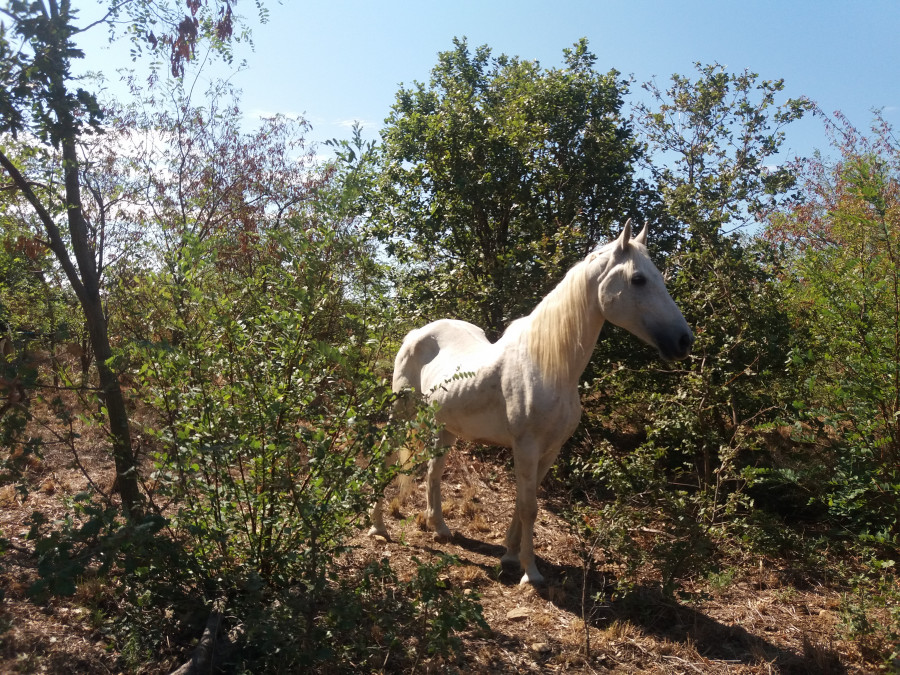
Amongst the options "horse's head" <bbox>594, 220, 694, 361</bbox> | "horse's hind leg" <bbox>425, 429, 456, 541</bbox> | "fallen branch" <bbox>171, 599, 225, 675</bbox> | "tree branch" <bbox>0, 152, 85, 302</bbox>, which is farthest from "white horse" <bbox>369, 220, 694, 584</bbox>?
"tree branch" <bbox>0, 152, 85, 302</bbox>

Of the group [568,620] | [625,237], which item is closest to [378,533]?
[568,620]

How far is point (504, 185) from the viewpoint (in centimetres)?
629

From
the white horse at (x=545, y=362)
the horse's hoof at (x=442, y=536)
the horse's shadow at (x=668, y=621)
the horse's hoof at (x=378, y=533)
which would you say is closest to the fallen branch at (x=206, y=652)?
the horse's shadow at (x=668, y=621)

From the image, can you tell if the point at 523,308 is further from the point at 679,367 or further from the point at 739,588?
the point at 739,588

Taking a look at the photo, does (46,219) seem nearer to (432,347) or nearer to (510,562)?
(432,347)

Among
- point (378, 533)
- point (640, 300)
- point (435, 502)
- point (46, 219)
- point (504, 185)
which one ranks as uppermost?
point (504, 185)

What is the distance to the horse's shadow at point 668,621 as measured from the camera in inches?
122

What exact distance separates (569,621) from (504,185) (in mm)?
4260

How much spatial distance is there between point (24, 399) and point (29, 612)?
51.5 inches

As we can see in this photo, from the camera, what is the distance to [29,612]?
303 centimetres

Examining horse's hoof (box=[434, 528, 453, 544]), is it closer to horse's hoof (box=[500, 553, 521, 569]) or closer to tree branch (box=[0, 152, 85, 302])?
horse's hoof (box=[500, 553, 521, 569])

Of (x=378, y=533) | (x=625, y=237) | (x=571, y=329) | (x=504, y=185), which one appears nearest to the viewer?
(x=625, y=237)

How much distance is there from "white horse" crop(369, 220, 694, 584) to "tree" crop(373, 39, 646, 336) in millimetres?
1799

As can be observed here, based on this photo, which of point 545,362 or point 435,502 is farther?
point 435,502
